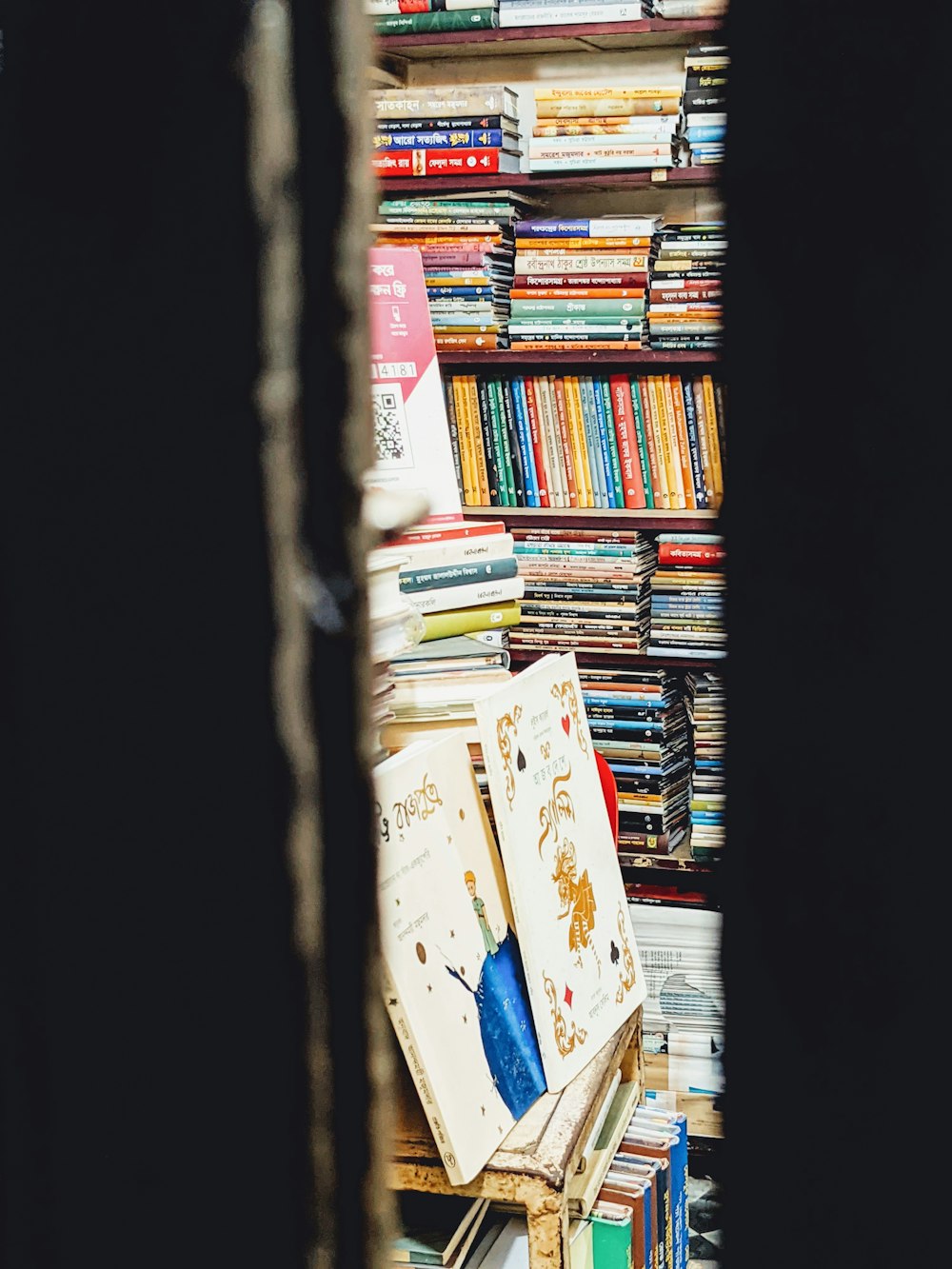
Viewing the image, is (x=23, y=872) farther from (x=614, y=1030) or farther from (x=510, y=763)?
(x=614, y=1030)

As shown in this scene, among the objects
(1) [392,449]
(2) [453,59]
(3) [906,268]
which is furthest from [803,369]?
(2) [453,59]

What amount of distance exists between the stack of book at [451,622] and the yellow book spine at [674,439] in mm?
1194

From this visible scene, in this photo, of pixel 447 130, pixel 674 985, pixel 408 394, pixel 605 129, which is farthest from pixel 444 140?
pixel 674 985

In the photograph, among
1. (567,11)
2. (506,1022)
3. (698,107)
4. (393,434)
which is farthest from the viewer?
(567,11)

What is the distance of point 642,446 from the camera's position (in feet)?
9.95

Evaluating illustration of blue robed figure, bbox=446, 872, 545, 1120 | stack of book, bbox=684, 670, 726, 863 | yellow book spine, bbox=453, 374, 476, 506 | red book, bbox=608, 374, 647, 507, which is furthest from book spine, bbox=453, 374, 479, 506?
illustration of blue robed figure, bbox=446, 872, 545, 1120

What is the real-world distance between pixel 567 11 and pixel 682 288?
60cm

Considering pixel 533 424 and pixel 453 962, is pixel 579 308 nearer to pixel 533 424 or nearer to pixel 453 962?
pixel 533 424

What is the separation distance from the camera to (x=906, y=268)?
0.16 m

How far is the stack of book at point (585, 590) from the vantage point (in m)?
3.02

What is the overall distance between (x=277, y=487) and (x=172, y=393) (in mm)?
21

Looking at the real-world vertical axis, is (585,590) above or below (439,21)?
below

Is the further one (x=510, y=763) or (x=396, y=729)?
(x=396, y=729)

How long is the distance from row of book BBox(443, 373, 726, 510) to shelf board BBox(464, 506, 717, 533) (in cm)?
2
